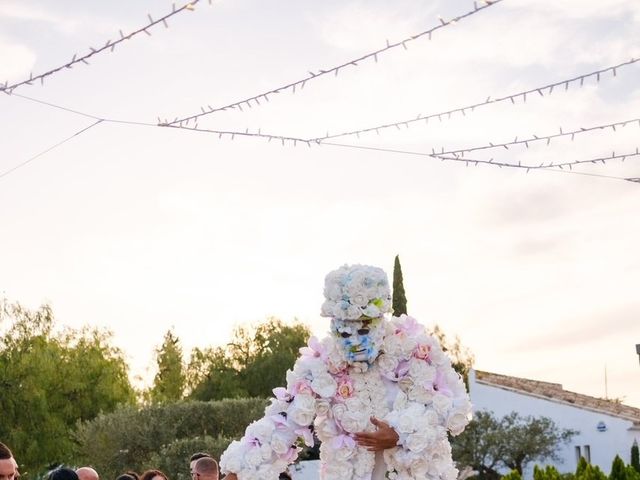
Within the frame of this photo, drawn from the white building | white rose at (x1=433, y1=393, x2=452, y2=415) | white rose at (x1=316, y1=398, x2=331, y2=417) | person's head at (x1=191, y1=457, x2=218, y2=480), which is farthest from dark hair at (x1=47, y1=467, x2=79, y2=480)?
the white building

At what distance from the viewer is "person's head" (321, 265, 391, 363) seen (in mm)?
7339

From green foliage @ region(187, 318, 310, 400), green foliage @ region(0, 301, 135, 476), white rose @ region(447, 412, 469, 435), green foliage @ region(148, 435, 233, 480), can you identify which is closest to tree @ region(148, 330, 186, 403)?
green foliage @ region(187, 318, 310, 400)

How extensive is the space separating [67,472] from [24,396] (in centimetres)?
3050

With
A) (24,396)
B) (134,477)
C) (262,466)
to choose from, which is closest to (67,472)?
(262,466)

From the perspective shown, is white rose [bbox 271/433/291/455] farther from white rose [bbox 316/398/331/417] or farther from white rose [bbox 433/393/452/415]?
white rose [bbox 433/393/452/415]

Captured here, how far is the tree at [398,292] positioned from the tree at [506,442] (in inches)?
412

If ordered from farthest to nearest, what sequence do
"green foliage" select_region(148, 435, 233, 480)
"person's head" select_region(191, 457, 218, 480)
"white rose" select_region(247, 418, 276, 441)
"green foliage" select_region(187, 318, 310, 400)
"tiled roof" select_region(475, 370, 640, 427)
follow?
"green foliage" select_region(187, 318, 310, 400)
"tiled roof" select_region(475, 370, 640, 427)
"green foliage" select_region(148, 435, 233, 480)
"person's head" select_region(191, 457, 218, 480)
"white rose" select_region(247, 418, 276, 441)

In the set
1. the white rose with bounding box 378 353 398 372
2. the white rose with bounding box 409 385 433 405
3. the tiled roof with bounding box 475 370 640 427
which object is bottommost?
the white rose with bounding box 409 385 433 405

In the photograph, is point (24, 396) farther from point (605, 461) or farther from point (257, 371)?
point (605, 461)

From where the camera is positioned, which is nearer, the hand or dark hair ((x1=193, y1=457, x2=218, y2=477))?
the hand

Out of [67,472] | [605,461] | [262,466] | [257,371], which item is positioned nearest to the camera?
[262,466]

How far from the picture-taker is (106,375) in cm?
4034

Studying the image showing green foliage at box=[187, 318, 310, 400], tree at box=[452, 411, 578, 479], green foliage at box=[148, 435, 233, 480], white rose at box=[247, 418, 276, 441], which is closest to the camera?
white rose at box=[247, 418, 276, 441]

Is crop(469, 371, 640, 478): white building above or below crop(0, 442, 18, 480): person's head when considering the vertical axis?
above
